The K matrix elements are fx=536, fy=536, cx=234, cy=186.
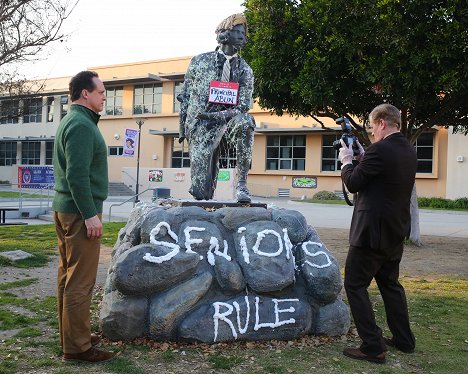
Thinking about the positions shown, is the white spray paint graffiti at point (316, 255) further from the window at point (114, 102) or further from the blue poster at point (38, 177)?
the window at point (114, 102)

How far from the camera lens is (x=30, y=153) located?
144 ft

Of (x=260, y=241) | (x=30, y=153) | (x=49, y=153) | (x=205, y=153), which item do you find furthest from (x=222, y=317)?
(x=30, y=153)

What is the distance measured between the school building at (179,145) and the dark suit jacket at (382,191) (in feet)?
78.2

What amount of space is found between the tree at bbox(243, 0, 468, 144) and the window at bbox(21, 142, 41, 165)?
115 feet

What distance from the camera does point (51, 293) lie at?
21.4 feet

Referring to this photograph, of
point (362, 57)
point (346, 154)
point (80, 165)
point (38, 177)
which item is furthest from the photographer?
point (38, 177)

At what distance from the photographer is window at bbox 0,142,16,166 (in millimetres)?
44719

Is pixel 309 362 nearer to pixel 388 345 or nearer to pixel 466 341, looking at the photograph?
pixel 388 345

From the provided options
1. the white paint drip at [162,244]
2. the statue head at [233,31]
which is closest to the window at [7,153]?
the statue head at [233,31]

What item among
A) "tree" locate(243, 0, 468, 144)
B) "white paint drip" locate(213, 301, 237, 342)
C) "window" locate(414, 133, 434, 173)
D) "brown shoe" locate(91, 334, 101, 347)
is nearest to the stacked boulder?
"white paint drip" locate(213, 301, 237, 342)

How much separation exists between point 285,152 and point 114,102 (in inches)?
546

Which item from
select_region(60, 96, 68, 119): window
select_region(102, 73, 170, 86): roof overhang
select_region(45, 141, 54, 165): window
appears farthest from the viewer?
select_region(45, 141, 54, 165): window

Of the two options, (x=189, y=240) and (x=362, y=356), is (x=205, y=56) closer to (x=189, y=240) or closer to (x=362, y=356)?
(x=189, y=240)

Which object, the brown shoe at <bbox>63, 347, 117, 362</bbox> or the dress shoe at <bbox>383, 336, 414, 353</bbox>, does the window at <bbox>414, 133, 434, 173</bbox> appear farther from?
the brown shoe at <bbox>63, 347, 117, 362</bbox>
